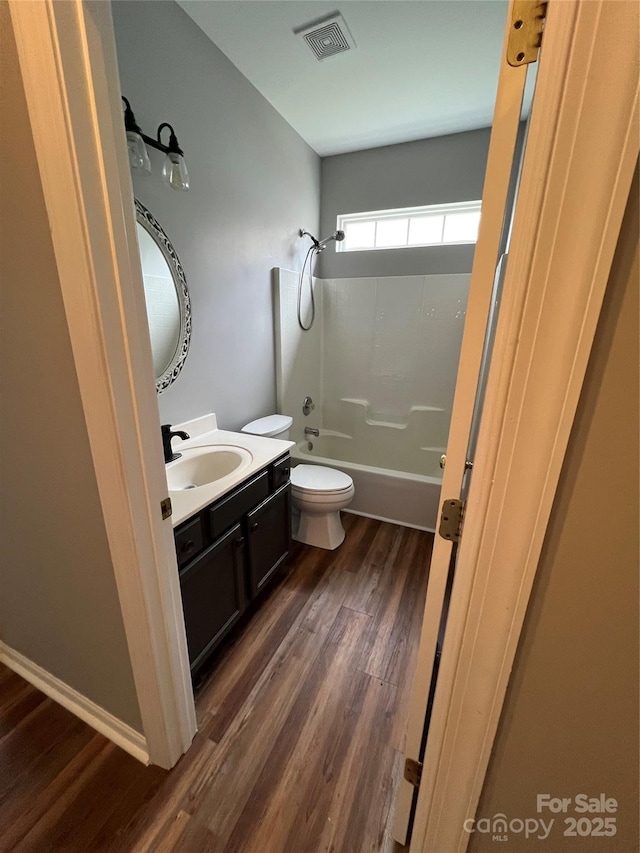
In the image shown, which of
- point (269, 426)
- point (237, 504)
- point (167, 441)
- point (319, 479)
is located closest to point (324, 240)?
point (269, 426)

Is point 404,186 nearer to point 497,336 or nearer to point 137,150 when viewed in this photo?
point 137,150

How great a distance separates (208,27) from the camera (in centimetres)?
153

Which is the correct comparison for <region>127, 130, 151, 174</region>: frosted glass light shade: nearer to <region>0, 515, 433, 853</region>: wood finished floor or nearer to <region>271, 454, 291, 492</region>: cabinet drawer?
<region>271, 454, 291, 492</region>: cabinet drawer

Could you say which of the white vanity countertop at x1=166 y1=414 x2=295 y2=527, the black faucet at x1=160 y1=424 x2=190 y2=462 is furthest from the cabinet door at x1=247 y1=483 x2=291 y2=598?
the black faucet at x1=160 y1=424 x2=190 y2=462

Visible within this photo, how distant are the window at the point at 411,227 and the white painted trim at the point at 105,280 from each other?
2499 mm

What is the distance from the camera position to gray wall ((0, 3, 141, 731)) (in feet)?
2.25

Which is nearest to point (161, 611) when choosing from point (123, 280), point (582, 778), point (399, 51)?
point (123, 280)

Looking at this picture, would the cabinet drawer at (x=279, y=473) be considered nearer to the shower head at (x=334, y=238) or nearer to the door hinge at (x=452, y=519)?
the door hinge at (x=452, y=519)

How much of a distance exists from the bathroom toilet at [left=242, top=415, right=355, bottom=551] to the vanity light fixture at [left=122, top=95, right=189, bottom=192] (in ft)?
4.09

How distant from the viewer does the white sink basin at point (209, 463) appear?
1.52 m

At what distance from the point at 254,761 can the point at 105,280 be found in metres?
1.48

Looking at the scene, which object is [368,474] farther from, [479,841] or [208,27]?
[208,27]

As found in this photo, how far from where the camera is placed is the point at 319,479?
213 cm

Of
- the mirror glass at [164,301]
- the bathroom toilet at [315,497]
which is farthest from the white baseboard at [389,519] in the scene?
the mirror glass at [164,301]
